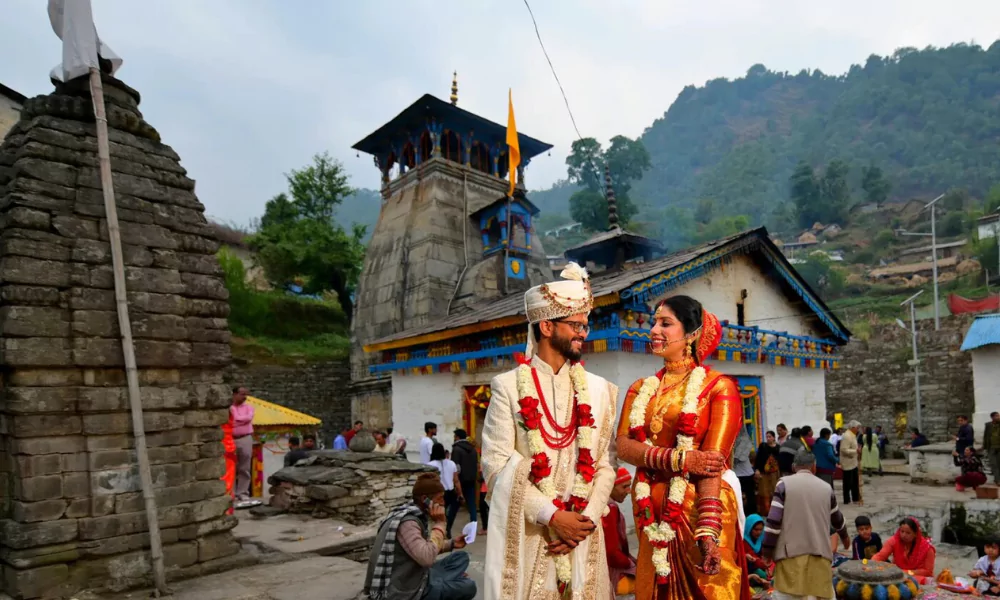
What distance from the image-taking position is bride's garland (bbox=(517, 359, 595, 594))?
2.91 metres

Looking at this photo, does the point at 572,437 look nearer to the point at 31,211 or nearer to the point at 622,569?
the point at 622,569

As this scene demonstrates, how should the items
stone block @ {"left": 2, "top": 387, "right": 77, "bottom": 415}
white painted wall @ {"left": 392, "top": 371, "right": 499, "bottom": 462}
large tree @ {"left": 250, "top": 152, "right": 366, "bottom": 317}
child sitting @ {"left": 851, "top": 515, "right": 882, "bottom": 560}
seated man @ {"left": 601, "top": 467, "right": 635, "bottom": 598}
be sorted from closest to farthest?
seated man @ {"left": 601, "top": 467, "right": 635, "bottom": 598}
stone block @ {"left": 2, "top": 387, "right": 77, "bottom": 415}
child sitting @ {"left": 851, "top": 515, "right": 882, "bottom": 560}
white painted wall @ {"left": 392, "top": 371, "right": 499, "bottom": 462}
large tree @ {"left": 250, "top": 152, "right": 366, "bottom": 317}

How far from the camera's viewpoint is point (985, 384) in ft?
50.7

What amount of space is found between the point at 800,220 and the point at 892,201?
631 inches

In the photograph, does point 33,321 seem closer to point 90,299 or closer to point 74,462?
point 90,299

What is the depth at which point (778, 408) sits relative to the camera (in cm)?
1240

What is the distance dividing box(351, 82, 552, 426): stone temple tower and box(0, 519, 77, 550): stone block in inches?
505

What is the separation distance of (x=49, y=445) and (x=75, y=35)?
3.60 metres

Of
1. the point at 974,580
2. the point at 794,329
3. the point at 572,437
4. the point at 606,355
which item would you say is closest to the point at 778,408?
the point at 794,329

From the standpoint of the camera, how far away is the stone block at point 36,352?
16.2 ft

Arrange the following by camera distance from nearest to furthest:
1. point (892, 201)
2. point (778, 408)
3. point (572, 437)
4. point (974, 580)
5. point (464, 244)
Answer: point (572, 437), point (974, 580), point (778, 408), point (464, 244), point (892, 201)

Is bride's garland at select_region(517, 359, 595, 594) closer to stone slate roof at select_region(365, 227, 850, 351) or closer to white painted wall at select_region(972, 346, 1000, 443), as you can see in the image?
stone slate roof at select_region(365, 227, 850, 351)

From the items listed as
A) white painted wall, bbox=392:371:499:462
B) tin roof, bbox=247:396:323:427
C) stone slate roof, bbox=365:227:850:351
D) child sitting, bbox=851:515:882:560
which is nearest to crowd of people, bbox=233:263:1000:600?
child sitting, bbox=851:515:882:560

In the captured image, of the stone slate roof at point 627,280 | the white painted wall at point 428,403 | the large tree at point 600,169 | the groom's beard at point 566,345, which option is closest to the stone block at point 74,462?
the groom's beard at point 566,345
